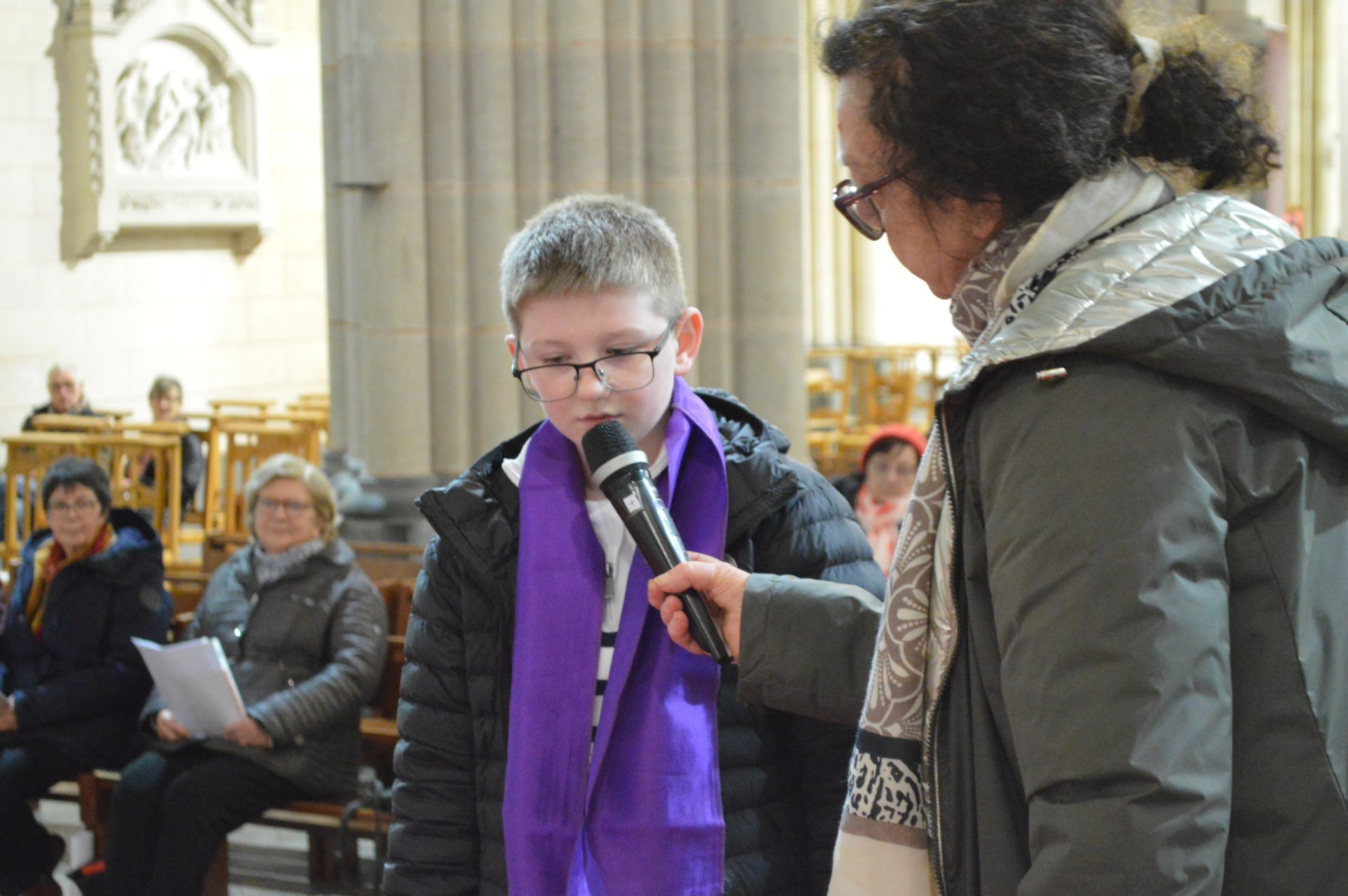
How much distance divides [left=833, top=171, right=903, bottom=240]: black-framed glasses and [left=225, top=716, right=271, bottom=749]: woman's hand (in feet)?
9.38

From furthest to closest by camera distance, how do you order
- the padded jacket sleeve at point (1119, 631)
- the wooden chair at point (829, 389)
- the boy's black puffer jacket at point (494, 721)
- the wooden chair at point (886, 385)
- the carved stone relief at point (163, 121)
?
the carved stone relief at point (163, 121) → the wooden chair at point (829, 389) → the wooden chair at point (886, 385) → the boy's black puffer jacket at point (494, 721) → the padded jacket sleeve at point (1119, 631)

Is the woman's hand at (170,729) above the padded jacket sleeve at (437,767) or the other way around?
the other way around

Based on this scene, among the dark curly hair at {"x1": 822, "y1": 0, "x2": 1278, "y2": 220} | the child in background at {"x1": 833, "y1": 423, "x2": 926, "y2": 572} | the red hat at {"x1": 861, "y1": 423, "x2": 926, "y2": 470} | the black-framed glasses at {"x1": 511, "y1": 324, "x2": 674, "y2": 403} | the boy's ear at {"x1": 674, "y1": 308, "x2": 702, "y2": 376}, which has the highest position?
the dark curly hair at {"x1": 822, "y1": 0, "x2": 1278, "y2": 220}

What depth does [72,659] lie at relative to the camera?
4168 millimetres

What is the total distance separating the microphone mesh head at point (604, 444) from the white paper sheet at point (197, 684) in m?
2.18

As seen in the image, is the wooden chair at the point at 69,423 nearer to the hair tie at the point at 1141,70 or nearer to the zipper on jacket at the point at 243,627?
the zipper on jacket at the point at 243,627

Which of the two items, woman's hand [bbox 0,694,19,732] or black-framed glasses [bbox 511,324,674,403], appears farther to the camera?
woman's hand [bbox 0,694,19,732]

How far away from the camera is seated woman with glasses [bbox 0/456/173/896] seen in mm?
4098

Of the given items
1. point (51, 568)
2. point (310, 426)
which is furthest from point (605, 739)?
point (310, 426)

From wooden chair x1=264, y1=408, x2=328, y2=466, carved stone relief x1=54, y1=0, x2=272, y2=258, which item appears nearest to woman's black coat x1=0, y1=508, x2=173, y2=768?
wooden chair x1=264, y1=408, x2=328, y2=466

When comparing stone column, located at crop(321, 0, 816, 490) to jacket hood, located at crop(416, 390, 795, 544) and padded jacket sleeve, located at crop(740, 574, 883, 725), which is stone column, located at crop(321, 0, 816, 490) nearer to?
jacket hood, located at crop(416, 390, 795, 544)

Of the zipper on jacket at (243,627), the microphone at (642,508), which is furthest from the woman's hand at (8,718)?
the microphone at (642,508)

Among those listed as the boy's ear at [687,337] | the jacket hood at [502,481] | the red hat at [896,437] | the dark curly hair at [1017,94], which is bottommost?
the red hat at [896,437]

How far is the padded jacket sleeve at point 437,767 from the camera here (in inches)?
67.0
